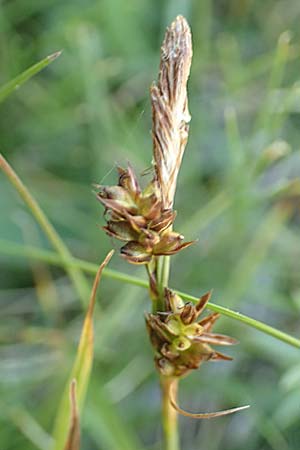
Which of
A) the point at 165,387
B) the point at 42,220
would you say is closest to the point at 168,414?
the point at 165,387

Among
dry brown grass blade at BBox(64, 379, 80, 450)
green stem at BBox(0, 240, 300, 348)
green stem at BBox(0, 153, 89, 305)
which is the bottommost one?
dry brown grass blade at BBox(64, 379, 80, 450)

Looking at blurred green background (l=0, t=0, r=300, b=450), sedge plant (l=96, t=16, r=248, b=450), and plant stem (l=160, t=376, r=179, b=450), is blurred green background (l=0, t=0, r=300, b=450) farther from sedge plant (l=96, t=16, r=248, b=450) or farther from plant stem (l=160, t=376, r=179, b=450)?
sedge plant (l=96, t=16, r=248, b=450)

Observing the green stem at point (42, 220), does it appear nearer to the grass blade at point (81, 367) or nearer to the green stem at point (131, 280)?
the green stem at point (131, 280)

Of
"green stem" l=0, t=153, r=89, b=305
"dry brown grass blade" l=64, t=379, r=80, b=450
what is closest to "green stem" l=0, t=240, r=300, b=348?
"green stem" l=0, t=153, r=89, b=305

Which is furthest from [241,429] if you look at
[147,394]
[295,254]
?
[295,254]

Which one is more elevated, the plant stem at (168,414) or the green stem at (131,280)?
the green stem at (131,280)

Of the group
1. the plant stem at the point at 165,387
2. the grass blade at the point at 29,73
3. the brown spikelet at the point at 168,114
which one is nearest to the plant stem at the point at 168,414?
the plant stem at the point at 165,387

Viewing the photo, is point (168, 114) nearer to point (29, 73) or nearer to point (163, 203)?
point (163, 203)

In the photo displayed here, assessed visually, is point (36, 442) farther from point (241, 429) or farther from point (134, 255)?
point (134, 255)
